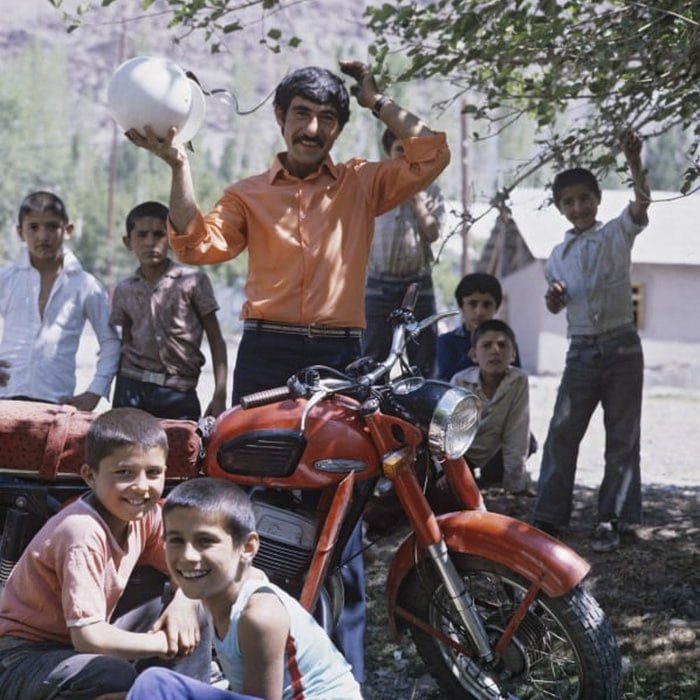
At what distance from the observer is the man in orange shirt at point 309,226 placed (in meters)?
3.40

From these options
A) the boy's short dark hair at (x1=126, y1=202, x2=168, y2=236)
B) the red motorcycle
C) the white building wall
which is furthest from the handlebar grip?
the white building wall

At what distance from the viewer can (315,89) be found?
11.0ft

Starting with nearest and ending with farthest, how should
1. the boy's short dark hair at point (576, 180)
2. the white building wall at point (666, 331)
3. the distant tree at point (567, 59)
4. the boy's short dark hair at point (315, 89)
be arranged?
the boy's short dark hair at point (315, 89) < the distant tree at point (567, 59) < the boy's short dark hair at point (576, 180) < the white building wall at point (666, 331)

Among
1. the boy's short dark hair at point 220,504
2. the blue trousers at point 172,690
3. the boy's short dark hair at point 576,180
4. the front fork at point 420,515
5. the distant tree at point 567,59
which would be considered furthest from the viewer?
the boy's short dark hair at point 576,180

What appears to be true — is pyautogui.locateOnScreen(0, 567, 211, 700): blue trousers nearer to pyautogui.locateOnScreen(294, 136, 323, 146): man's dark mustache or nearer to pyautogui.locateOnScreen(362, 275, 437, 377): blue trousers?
pyautogui.locateOnScreen(294, 136, 323, 146): man's dark mustache

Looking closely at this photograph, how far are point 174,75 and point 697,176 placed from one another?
6.77ft

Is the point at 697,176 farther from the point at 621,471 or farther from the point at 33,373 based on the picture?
the point at 33,373

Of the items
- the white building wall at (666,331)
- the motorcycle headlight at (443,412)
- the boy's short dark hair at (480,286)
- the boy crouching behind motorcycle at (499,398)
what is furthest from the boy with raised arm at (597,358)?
the white building wall at (666,331)

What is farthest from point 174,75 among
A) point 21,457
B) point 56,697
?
point 56,697

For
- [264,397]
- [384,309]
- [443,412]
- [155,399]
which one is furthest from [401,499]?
[384,309]

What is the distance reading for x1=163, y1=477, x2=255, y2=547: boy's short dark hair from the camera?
235 centimetres

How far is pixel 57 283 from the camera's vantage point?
4.31 metres

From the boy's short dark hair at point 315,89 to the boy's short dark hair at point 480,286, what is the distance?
2.11 metres

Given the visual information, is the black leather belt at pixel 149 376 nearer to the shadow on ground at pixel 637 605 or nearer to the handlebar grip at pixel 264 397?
the shadow on ground at pixel 637 605
